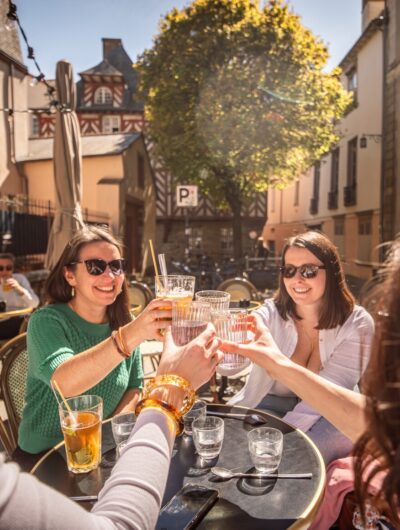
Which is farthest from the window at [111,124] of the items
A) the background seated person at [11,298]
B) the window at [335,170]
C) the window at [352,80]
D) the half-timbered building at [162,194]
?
the background seated person at [11,298]

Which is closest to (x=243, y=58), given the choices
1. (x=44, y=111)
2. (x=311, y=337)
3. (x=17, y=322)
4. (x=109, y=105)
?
(x=44, y=111)

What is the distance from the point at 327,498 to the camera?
1.81m

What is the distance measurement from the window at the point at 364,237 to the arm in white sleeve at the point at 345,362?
15.3m

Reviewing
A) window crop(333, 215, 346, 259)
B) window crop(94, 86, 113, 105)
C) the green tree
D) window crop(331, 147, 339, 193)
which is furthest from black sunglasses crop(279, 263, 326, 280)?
window crop(94, 86, 113, 105)

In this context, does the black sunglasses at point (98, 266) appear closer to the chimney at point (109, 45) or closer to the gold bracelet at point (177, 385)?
the gold bracelet at point (177, 385)

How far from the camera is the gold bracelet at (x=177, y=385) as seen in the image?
117 cm

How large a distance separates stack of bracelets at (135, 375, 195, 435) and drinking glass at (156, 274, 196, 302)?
66 cm

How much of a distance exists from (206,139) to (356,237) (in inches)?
342

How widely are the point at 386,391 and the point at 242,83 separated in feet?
45.6

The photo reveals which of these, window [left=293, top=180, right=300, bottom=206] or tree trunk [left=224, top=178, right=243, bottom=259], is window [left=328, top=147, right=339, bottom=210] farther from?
tree trunk [left=224, top=178, right=243, bottom=259]

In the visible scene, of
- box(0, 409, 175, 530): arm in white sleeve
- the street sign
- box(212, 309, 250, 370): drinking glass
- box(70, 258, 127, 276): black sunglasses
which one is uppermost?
the street sign

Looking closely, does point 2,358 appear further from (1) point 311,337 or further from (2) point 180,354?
(1) point 311,337

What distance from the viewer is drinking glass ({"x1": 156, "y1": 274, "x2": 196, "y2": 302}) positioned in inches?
73.2

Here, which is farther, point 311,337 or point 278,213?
point 278,213
